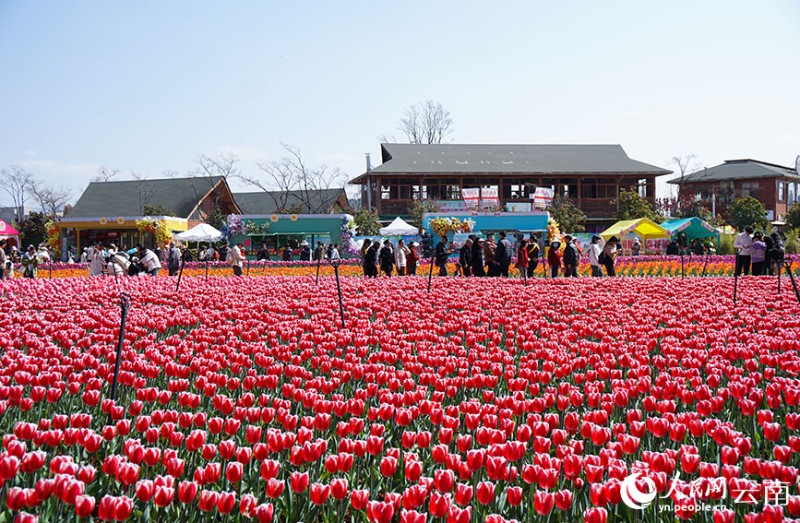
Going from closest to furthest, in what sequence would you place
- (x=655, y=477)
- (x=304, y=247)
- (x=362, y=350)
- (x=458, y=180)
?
1. (x=655, y=477)
2. (x=362, y=350)
3. (x=304, y=247)
4. (x=458, y=180)

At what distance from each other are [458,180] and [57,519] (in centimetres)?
4817

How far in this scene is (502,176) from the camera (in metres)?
50.1

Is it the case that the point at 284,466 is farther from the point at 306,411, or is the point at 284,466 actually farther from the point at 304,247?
the point at 304,247

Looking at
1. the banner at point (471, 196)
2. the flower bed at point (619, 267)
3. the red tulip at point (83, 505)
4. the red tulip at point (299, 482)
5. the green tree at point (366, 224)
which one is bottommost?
the red tulip at point (299, 482)

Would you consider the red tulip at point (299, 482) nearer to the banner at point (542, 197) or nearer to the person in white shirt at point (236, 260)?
the person in white shirt at point (236, 260)

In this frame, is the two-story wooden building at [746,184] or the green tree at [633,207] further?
the two-story wooden building at [746,184]

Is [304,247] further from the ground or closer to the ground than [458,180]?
closer to the ground

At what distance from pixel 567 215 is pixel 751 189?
25560 millimetres

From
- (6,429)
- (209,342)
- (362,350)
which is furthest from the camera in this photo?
(209,342)

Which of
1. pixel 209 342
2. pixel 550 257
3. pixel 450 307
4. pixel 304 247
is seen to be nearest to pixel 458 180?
pixel 304 247

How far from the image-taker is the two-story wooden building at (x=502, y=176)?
1913 inches

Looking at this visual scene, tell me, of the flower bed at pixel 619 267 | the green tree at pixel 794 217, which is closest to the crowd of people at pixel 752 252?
the flower bed at pixel 619 267

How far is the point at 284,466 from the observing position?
390 centimetres

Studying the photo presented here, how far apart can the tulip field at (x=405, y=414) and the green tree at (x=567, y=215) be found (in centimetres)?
3446
